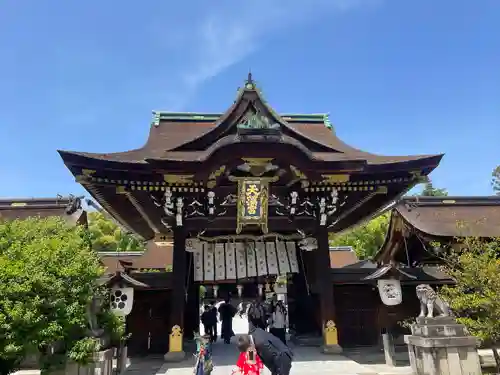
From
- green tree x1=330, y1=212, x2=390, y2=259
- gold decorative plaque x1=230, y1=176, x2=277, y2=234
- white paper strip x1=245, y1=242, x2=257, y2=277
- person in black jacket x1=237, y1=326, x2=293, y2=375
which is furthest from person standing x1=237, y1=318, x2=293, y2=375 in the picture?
green tree x1=330, y1=212, x2=390, y2=259

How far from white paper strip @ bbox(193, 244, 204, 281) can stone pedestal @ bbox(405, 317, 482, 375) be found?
6.25 metres

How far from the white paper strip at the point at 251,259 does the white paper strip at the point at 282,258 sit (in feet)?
2.59

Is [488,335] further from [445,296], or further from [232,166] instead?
[232,166]

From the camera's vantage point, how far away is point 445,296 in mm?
9086

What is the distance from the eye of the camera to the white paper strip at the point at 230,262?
450 inches

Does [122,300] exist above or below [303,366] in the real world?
above

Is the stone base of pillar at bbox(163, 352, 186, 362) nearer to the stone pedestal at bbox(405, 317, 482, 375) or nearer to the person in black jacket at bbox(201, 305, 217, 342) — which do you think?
the person in black jacket at bbox(201, 305, 217, 342)

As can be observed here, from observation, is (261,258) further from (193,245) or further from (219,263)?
(193,245)

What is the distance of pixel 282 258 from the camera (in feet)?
38.9

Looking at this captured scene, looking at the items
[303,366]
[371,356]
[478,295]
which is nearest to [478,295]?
[478,295]

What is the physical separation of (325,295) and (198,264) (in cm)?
398

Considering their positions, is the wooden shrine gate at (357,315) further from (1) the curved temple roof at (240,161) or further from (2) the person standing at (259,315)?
(1) the curved temple roof at (240,161)

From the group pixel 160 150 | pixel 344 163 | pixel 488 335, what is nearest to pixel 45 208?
pixel 160 150

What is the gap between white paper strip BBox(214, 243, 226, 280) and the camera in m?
11.4
